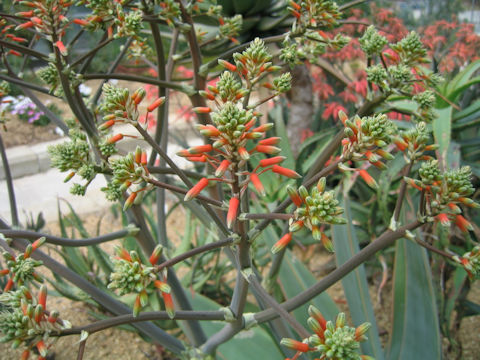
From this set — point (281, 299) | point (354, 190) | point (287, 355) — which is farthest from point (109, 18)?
point (354, 190)

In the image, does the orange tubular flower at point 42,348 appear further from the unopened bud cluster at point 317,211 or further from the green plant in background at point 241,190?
the unopened bud cluster at point 317,211

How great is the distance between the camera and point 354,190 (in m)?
2.22

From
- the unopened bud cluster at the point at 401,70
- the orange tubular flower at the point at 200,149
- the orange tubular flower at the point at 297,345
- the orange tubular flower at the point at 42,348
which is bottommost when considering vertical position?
the orange tubular flower at the point at 297,345

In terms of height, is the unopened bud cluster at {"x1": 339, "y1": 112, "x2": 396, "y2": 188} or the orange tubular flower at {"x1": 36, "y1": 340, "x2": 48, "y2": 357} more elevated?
the unopened bud cluster at {"x1": 339, "y1": 112, "x2": 396, "y2": 188}

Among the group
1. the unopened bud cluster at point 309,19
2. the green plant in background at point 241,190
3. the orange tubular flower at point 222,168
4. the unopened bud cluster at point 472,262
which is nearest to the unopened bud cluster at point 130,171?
the green plant in background at point 241,190

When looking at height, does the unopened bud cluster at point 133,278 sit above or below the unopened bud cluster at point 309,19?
below

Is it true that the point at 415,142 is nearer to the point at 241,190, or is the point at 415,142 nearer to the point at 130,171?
the point at 241,190

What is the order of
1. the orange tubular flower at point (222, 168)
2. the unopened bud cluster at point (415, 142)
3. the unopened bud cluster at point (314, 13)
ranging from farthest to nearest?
the unopened bud cluster at point (314, 13), the unopened bud cluster at point (415, 142), the orange tubular flower at point (222, 168)

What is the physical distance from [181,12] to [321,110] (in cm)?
201

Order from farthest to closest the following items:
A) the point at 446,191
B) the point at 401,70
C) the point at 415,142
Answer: the point at 401,70
the point at 415,142
the point at 446,191

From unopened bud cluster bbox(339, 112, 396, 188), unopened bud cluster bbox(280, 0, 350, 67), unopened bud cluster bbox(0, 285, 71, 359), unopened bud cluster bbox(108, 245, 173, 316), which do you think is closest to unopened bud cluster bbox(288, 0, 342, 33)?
unopened bud cluster bbox(280, 0, 350, 67)

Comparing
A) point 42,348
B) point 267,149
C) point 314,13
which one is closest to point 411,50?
point 314,13

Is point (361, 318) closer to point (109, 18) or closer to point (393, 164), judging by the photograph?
point (393, 164)

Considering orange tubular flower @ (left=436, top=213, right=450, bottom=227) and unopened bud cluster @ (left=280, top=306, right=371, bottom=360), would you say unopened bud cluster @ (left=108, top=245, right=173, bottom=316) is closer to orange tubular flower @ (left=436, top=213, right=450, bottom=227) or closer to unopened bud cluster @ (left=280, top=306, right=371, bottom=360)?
unopened bud cluster @ (left=280, top=306, right=371, bottom=360)
